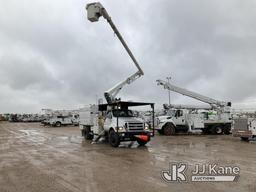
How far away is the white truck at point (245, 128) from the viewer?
19.0m

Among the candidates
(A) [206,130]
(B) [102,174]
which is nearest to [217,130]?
(A) [206,130]

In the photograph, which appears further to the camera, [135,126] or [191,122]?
[191,122]

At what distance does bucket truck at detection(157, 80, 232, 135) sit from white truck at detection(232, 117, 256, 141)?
7350mm

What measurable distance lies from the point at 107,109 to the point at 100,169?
910 centimetres

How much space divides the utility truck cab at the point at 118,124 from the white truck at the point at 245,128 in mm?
6876

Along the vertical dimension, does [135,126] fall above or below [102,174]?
above

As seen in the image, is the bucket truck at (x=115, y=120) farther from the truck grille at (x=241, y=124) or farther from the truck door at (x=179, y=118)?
the truck door at (x=179, y=118)

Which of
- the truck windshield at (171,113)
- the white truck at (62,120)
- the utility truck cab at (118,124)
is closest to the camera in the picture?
the utility truck cab at (118,124)

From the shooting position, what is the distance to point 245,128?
19578mm

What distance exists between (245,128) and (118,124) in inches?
381

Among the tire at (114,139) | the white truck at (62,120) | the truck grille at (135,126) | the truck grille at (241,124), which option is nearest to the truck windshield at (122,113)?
the tire at (114,139)

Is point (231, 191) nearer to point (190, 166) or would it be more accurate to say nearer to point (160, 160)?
point (190, 166)

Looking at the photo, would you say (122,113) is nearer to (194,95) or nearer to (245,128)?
(245,128)

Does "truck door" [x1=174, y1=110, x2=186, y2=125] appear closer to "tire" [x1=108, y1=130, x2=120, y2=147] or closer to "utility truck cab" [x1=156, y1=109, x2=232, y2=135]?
"utility truck cab" [x1=156, y1=109, x2=232, y2=135]
